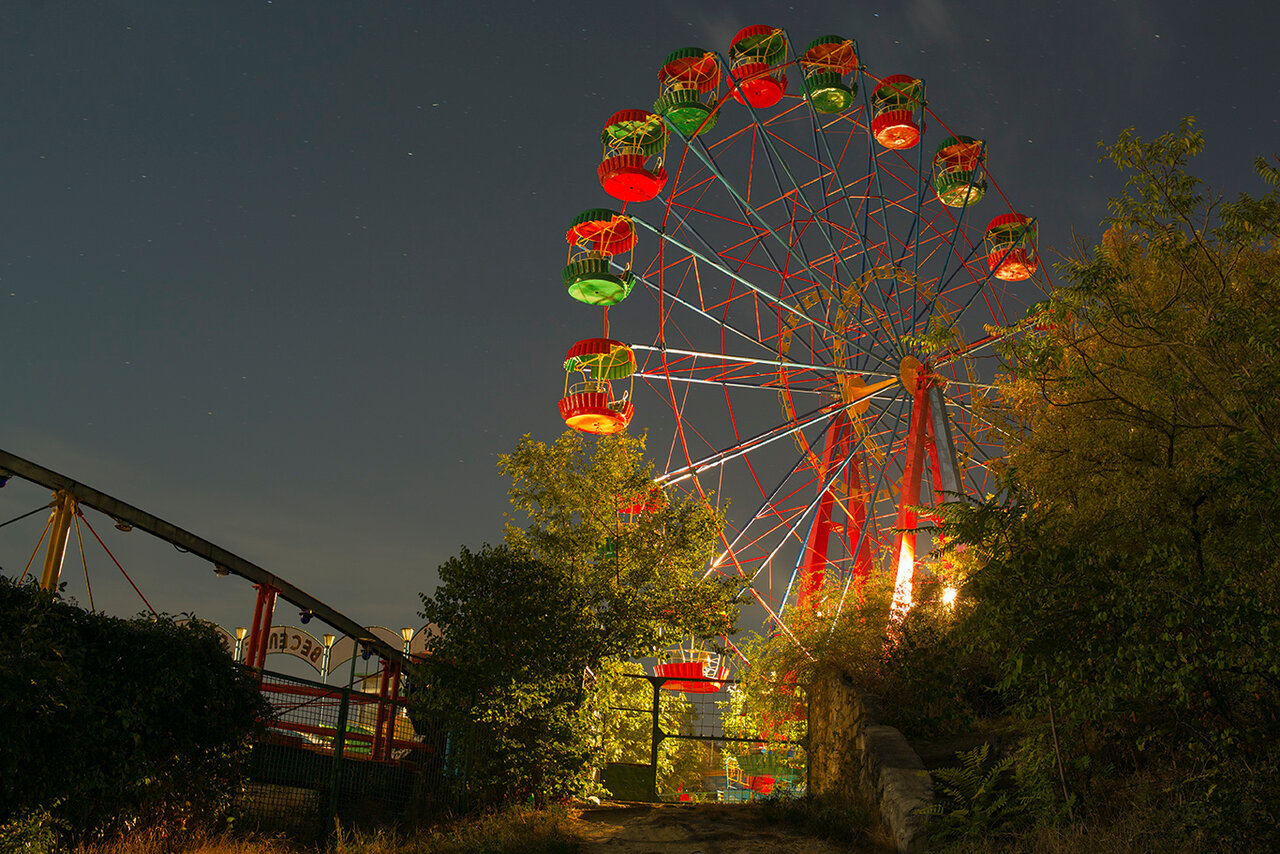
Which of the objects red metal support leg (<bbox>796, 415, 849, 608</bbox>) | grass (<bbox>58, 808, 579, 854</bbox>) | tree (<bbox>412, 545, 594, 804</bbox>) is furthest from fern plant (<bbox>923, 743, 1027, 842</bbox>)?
red metal support leg (<bbox>796, 415, 849, 608</bbox>)

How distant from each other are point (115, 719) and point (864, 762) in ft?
26.0

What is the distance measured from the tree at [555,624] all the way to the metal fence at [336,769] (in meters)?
0.46

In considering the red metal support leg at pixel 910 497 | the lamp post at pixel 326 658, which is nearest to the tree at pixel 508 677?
the red metal support leg at pixel 910 497

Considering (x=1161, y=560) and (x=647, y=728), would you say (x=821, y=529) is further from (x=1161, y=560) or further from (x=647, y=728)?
(x=1161, y=560)

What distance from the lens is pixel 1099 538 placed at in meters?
8.73

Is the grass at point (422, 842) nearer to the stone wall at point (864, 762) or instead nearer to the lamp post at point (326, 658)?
the stone wall at point (864, 762)

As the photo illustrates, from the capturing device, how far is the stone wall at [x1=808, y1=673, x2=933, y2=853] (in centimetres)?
947

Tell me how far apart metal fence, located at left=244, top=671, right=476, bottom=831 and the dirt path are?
1.77 m

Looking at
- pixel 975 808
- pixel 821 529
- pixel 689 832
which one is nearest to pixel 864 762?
pixel 689 832

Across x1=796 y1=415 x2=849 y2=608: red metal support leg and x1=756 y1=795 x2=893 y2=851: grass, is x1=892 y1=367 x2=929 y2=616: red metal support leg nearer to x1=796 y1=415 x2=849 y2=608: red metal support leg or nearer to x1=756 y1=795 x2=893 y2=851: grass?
x1=796 y1=415 x2=849 y2=608: red metal support leg

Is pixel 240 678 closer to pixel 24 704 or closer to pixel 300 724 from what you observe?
pixel 300 724

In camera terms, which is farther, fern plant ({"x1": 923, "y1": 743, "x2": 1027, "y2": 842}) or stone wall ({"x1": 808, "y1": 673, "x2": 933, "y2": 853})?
stone wall ({"x1": 808, "y1": 673, "x2": 933, "y2": 853})

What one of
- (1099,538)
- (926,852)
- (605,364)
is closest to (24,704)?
(926,852)

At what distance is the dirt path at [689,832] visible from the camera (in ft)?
32.8
